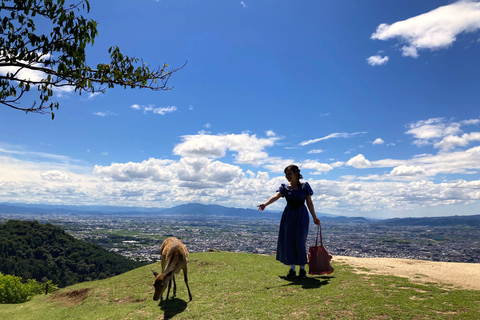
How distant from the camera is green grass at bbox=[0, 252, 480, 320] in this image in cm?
569

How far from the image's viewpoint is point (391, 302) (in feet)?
19.6

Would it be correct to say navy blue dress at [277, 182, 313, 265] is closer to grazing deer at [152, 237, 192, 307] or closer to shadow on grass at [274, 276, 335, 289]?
shadow on grass at [274, 276, 335, 289]

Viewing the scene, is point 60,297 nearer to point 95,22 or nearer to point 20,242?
point 95,22

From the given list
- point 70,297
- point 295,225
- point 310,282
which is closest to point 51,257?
point 70,297

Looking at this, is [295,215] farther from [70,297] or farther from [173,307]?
[70,297]

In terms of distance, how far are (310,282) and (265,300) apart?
1931mm

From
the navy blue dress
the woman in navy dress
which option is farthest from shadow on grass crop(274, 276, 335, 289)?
the navy blue dress

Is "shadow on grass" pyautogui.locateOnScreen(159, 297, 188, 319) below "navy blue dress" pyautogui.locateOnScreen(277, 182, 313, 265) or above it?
below

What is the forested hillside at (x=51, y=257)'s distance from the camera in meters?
64.5

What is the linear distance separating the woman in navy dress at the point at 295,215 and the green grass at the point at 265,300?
73cm

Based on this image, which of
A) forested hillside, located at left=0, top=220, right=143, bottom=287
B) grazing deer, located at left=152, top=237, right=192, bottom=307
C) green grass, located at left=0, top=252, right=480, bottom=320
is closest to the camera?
green grass, located at left=0, top=252, right=480, bottom=320

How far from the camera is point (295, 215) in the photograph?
867cm

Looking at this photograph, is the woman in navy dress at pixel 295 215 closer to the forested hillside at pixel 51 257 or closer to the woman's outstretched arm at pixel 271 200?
the woman's outstretched arm at pixel 271 200

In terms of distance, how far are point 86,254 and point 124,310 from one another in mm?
80573
